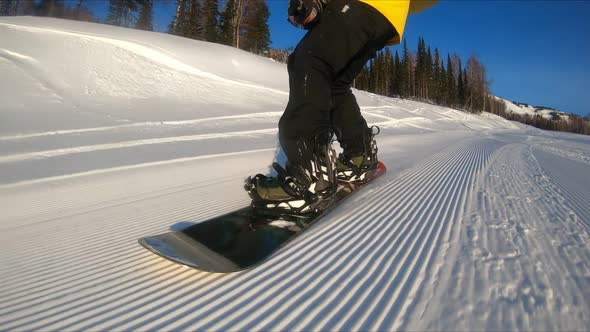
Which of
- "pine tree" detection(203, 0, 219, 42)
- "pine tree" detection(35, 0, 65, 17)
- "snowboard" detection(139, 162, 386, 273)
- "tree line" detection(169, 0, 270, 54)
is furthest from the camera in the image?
"pine tree" detection(203, 0, 219, 42)

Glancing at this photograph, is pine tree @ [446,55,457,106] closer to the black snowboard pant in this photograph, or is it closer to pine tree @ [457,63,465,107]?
pine tree @ [457,63,465,107]

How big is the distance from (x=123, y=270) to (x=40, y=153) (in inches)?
91.2

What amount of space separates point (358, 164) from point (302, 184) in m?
0.61

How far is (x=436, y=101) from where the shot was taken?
34625 millimetres

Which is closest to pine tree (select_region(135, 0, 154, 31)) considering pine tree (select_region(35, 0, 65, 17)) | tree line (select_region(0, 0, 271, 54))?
tree line (select_region(0, 0, 271, 54))

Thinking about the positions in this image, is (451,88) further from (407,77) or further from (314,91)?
(314,91)

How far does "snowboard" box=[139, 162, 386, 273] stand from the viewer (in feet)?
2.34

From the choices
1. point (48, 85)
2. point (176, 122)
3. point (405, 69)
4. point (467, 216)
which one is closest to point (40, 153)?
point (176, 122)

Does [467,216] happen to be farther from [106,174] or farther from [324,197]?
[106,174]

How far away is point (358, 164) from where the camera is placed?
1.55 metres

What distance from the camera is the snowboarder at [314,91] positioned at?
3.39ft

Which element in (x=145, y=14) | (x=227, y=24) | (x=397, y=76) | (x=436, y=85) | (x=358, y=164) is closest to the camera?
(x=358, y=164)

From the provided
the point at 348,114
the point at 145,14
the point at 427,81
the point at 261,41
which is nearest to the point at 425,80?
the point at 427,81

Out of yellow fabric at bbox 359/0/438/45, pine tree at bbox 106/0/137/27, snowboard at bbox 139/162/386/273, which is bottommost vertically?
snowboard at bbox 139/162/386/273
